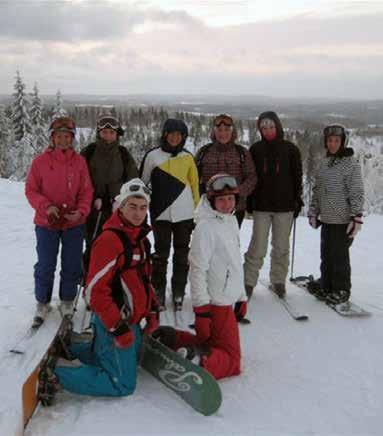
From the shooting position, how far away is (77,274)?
15.3 feet

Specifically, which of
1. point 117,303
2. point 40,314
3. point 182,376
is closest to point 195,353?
point 182,376

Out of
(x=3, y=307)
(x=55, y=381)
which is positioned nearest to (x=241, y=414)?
(x=55, y=381)

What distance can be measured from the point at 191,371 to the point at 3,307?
2773 millimetres

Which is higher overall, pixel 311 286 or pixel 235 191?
pixel 235 191

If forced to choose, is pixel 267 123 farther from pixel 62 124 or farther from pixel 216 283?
pixel 62 124

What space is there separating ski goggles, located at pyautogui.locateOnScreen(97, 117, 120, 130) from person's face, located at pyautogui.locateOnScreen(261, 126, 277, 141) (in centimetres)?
156

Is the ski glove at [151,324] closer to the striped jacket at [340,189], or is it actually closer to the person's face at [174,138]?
the person's face at [174,138]

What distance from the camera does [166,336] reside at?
3.64 m

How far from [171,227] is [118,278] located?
60.1 inches

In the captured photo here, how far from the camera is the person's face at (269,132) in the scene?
482 centimetres

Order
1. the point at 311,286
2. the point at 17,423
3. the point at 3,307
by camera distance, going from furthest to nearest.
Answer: the point at 311,286
the point at 3,307
the point at 17,423

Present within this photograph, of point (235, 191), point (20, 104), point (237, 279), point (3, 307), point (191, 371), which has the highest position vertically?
point (20, 104)

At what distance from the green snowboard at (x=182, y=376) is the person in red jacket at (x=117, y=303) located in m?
0.13

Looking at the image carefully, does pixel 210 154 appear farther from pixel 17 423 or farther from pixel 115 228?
pixel 17 423
